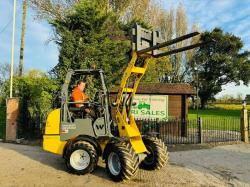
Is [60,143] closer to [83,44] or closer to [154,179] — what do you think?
[154,179]

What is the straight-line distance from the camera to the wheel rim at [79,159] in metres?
8.68

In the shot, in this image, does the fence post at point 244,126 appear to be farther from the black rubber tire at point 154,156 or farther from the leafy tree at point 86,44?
the black rubber tire at point 154,156

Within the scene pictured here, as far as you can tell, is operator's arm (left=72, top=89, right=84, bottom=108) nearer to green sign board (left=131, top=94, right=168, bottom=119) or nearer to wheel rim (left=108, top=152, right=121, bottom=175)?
wheel rim (left=108, top=152, right=121, bottom=175)

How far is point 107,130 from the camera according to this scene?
8.81 metres

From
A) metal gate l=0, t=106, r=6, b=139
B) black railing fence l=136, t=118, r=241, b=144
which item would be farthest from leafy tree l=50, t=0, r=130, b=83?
black railing fence l=136, t=118, r=241, b=144

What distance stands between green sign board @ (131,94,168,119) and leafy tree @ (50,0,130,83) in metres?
2.15

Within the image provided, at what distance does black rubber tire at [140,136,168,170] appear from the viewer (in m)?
9.09

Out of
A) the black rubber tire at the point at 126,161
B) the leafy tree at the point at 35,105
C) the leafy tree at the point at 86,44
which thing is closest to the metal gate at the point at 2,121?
the leafy tree at the point at 35,105

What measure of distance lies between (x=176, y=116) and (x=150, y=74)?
30.0 ft

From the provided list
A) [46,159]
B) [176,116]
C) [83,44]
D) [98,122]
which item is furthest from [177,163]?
[83,44]

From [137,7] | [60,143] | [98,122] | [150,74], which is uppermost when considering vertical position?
[137,7]

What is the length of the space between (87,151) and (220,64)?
42742 mm

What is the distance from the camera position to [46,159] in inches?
419

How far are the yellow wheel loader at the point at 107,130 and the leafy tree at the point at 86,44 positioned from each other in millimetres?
7954
